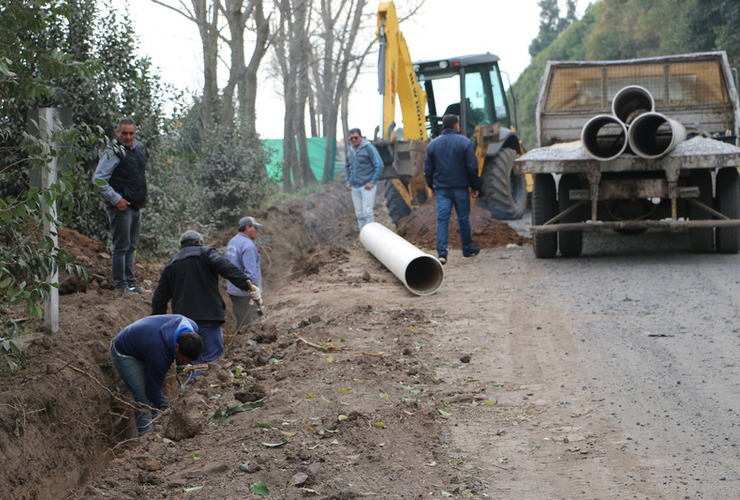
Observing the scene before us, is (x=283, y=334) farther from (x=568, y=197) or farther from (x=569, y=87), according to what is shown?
(x=569, y=87)

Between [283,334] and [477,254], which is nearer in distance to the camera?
[283,334]

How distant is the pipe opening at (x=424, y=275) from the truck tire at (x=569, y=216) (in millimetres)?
2276

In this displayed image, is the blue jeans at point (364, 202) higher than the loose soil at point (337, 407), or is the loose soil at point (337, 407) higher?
the blue jeans at point (364, 202)

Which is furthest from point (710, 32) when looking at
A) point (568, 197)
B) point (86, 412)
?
point (86, 412)

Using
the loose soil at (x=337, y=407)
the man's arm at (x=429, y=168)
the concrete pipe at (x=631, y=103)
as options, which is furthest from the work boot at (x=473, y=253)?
the concrete pipe at (x=631, y=103)

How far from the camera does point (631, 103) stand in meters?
11.0

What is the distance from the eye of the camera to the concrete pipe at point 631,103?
10.8 m

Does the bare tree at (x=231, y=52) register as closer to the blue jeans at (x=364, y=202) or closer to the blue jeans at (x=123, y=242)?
the blue jeans at (x=364, y=202)

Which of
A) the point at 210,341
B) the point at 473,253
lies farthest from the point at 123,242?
the point at 473,253

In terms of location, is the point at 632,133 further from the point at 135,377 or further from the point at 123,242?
the point at 135,377

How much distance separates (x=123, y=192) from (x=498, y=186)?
28.6 feet

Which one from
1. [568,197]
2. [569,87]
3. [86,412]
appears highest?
[569,87]

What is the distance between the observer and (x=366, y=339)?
23.8 feet

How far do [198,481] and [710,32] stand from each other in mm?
29334
